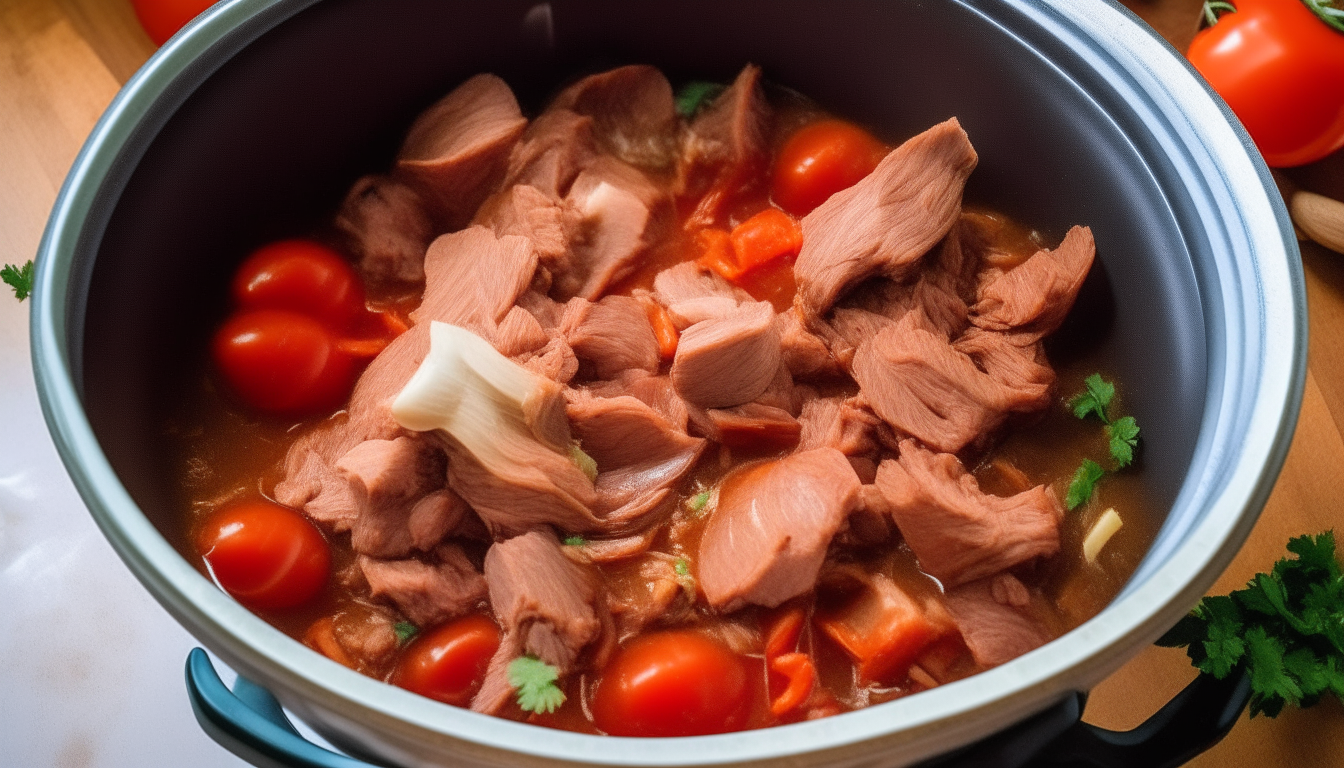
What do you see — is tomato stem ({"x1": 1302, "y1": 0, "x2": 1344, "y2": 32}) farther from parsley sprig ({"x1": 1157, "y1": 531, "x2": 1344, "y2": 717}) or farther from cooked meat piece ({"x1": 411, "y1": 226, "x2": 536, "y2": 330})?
cooked meat piece ({"x1": 411, "y1": 226, "x2": 536, "y2": 330})

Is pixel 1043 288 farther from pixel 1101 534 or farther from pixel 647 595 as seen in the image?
pixel 647 595

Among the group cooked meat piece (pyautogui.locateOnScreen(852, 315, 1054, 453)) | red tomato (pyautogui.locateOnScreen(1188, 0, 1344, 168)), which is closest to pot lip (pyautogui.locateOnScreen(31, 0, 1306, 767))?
cooked meat piece (pyautogui.locateOnScreen(852, 315, 1054, 453))

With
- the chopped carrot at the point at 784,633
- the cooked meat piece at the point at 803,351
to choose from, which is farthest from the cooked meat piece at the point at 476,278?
the chopped carrot at the point at 784,633

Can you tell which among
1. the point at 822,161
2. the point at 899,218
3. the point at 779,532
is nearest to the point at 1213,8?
the point at 822,161

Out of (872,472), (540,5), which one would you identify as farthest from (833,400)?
(540,5)

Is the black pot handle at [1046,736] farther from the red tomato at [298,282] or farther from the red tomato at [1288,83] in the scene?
the red tomato at [1288,83]

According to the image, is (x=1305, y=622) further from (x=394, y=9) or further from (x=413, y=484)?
(x=394, y=9)

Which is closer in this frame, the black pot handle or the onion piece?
the black pot handle
